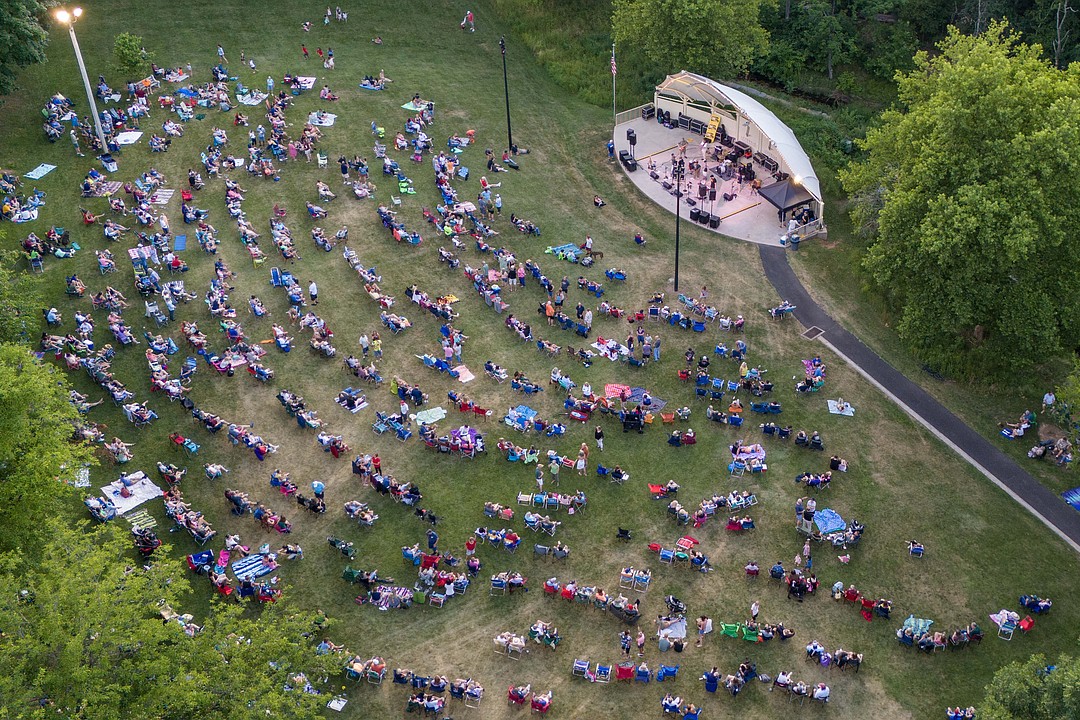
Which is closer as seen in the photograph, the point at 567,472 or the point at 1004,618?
the point at 1004,618

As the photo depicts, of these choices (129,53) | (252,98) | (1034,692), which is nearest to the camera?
(1034,692)

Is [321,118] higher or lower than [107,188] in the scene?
higher

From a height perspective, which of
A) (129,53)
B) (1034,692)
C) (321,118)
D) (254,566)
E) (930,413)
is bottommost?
(930,413)

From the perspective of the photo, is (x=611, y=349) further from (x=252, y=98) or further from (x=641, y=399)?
(x=252, y=98)

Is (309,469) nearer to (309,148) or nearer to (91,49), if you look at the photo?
(309,148)

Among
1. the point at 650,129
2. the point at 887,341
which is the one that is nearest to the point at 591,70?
the point at 650,129

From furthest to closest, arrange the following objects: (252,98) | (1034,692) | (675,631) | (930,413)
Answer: (252,98) → (930,413) → (675,631) → (1034,692)

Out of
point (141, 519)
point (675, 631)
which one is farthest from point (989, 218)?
point (141, 519)
